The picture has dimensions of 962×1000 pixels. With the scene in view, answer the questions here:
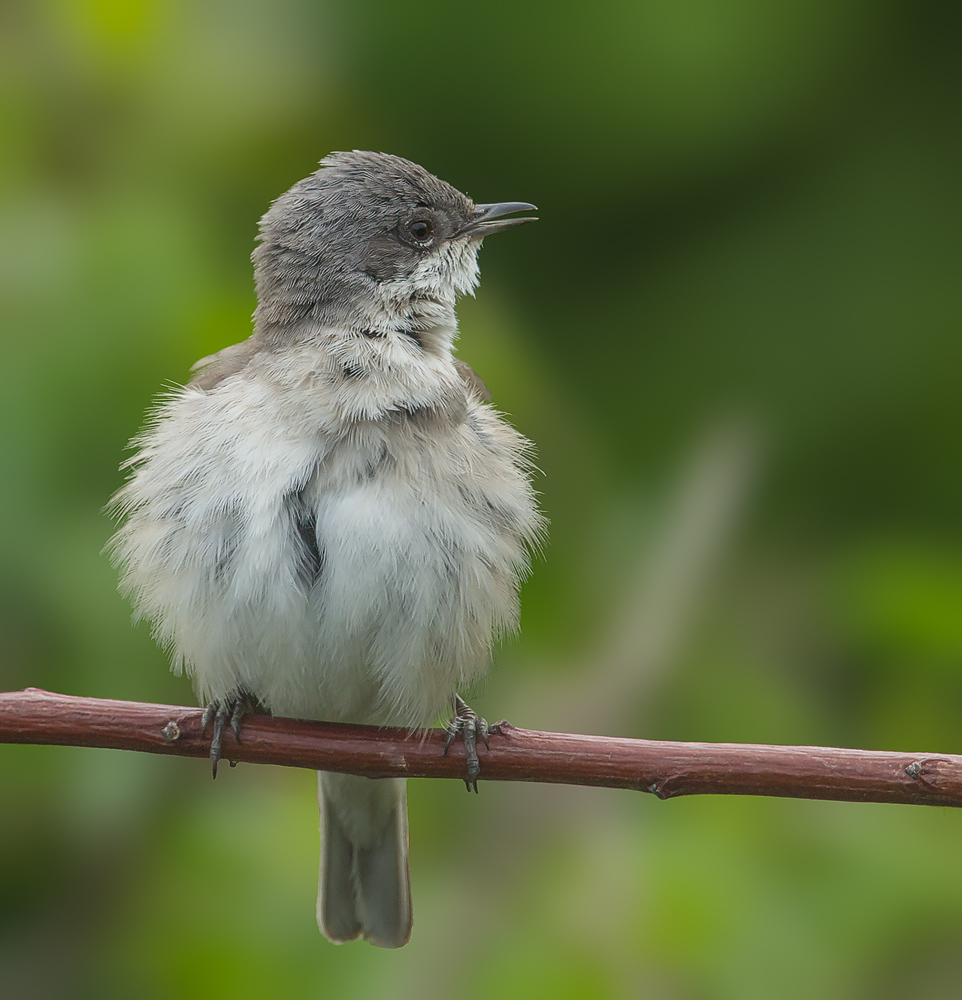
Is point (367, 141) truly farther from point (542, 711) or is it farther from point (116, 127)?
point (542, 711)

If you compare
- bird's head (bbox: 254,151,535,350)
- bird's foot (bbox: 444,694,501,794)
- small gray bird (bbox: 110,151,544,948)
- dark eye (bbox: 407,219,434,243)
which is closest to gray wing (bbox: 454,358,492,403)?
small gray bird (bbox: 110,151,544,948)

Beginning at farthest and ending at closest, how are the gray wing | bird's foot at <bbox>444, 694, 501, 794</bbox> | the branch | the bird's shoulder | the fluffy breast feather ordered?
the gray wing
the bird's shoulder
the fluffy breast feather
bird's foot at <bbox>444, 694, 501, 794</bbox>
the branch

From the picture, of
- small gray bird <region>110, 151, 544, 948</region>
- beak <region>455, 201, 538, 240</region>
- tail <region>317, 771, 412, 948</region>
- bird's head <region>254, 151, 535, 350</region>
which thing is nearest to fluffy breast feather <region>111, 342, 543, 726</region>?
small gray bird <region>110, 151, 544, 948</region>

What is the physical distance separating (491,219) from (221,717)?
146 cm

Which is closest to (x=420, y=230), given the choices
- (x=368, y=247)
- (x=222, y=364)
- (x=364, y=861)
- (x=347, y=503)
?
(x=368, y=247)

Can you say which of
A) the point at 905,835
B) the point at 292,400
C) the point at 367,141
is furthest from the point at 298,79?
the point at 905,835

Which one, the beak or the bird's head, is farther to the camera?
the beak

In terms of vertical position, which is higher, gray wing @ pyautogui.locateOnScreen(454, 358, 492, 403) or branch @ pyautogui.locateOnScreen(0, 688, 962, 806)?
gray wing @ pyautogui.locateOnScreen(454, 358, 492, 403)

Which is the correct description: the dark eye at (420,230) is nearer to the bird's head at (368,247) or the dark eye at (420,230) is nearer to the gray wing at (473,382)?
the bird's head at (368,247)

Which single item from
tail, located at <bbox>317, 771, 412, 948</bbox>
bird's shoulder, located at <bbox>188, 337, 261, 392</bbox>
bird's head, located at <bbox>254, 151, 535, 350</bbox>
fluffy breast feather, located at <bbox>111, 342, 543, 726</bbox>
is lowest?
tail, located at <bbox>317, 771, 412, 948</bbox>

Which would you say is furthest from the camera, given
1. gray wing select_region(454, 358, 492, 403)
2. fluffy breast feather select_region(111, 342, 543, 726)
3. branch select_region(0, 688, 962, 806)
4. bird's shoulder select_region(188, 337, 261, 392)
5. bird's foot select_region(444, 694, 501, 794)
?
gray wing select_region(454, 358, 492, 403)

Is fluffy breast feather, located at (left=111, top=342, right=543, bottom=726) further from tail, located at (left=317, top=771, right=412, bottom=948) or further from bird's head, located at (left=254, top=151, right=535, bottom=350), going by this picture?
tail, located at (left=317, top=771, right=412, bottom=948)

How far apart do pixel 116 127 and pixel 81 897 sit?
1.91 m

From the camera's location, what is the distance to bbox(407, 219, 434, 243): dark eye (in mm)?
3195
